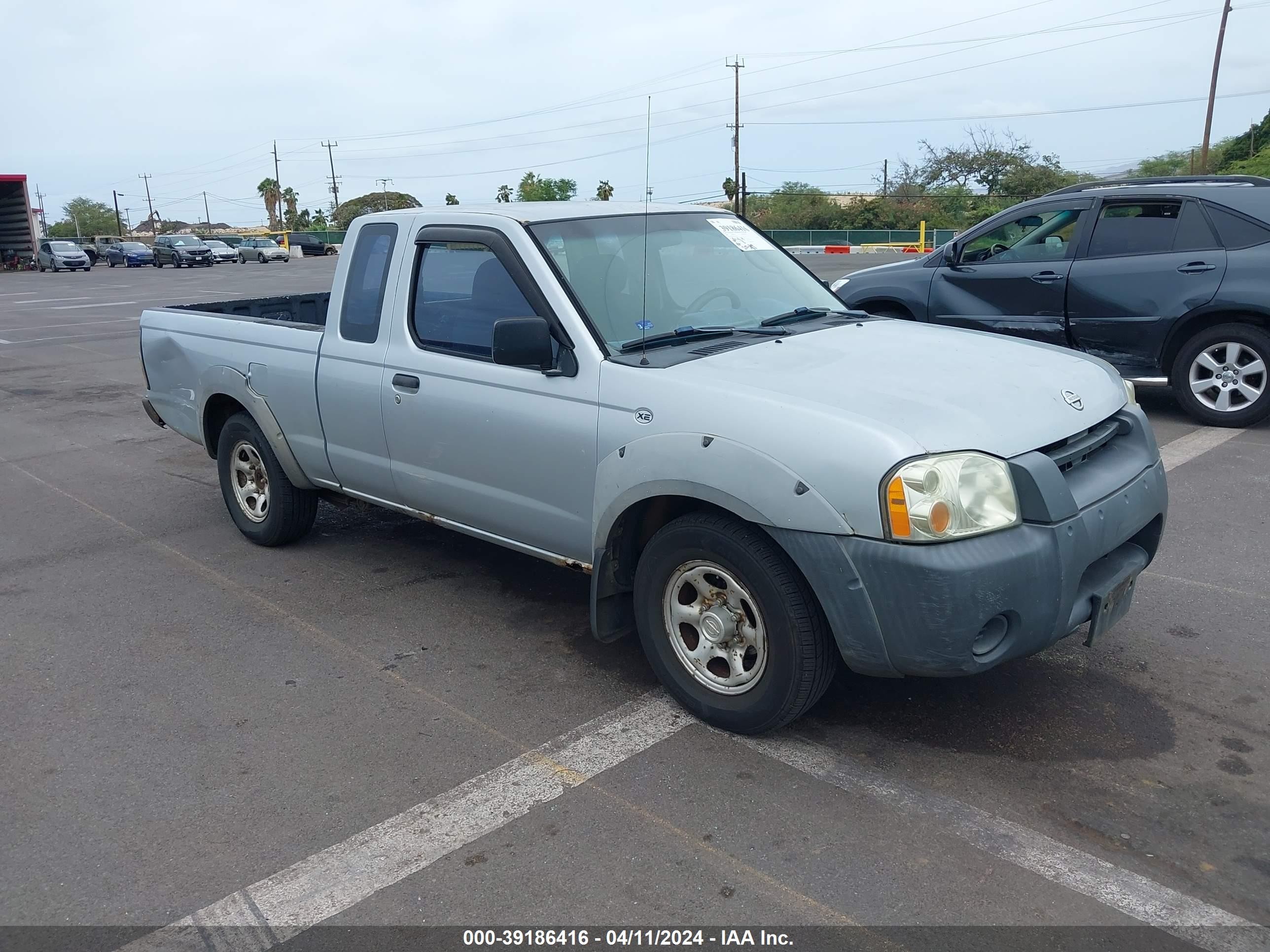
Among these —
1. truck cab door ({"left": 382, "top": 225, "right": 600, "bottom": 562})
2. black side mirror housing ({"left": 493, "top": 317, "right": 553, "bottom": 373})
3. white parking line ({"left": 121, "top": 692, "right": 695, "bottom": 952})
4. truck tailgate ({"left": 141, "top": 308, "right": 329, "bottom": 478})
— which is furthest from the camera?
truck tailgate ({"left": 141, "top": 308, "right": 329, "bottom": 478})

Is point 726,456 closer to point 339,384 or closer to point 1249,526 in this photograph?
point 339,384

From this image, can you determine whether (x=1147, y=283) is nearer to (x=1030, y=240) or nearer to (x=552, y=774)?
(x=1030, y=240)

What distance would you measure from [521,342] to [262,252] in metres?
53.4

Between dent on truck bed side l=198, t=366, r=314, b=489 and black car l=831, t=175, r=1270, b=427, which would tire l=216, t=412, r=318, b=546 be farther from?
black car l=831, t=175, r=1270, b=427

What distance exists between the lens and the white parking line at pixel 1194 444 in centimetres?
745

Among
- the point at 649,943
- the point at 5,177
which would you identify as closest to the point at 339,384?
the point at 649,943

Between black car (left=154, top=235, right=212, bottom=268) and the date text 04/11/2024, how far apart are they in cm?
5197

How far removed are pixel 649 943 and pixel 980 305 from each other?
7.62m

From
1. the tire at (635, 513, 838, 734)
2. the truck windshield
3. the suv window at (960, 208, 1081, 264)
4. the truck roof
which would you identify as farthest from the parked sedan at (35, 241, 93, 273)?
the tire at (635, 513, 838, 734)

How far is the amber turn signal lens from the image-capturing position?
320cm

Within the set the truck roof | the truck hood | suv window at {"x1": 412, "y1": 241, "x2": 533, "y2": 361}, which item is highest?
the truck roof

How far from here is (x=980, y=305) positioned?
30.5 feet

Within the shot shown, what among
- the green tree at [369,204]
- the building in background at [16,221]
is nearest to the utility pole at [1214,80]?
the green tree at [369,204]

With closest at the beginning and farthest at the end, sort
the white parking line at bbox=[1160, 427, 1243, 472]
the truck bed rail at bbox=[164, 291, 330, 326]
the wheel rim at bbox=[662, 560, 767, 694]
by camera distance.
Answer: the wheel rim at bbox=[662, 560, 767, 694]
the truck bed rail at bbox=[164, 291, 330, 326]
the white parking line at bbox=[1160, 427, 1243, 472]
